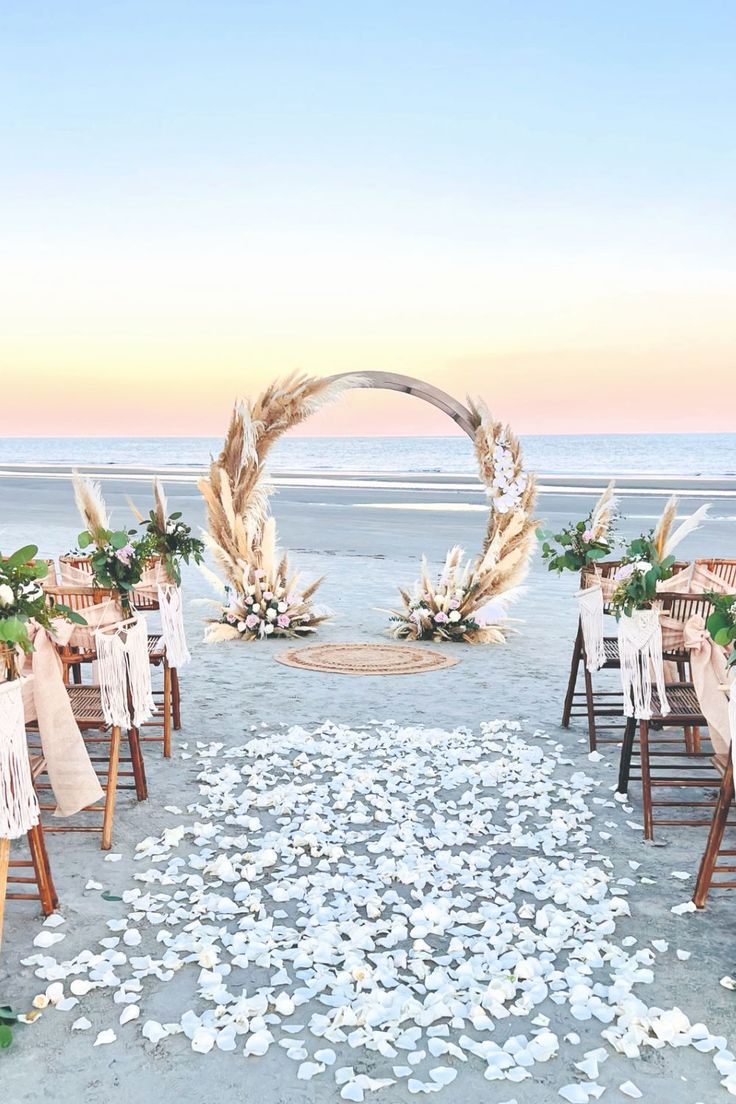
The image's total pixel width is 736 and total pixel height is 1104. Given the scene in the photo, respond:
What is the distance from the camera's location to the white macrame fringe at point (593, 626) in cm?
503

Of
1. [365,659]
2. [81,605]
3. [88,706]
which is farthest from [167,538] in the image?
[365,659]

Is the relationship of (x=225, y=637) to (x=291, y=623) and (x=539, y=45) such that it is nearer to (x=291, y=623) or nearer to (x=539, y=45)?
(x=291, y=623)

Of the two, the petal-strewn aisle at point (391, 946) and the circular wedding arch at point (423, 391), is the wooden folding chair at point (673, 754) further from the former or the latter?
the circular wedding arch at point (423, 391)

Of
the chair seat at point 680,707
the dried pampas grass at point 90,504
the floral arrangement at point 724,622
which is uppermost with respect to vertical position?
the dried pampas grass at point 90,504

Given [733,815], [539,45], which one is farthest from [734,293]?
[733,815]

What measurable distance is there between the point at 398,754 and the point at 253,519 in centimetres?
362

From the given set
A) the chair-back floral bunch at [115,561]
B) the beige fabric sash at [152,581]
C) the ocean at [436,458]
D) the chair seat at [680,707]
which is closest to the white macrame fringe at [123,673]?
the chair-back floral bunch at [115,561]

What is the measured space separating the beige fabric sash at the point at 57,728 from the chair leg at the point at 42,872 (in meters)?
0.48

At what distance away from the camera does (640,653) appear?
13.8ft

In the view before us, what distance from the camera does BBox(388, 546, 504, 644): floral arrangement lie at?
8211 mm

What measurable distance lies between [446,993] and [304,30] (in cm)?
1332

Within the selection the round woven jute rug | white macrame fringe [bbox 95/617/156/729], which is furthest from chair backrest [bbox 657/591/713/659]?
the round woven jute rug

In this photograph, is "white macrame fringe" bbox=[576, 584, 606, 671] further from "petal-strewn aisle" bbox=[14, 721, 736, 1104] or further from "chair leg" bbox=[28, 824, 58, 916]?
"chair leg" bbox=[28, 824, 58, 916]

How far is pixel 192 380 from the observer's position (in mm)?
30297
